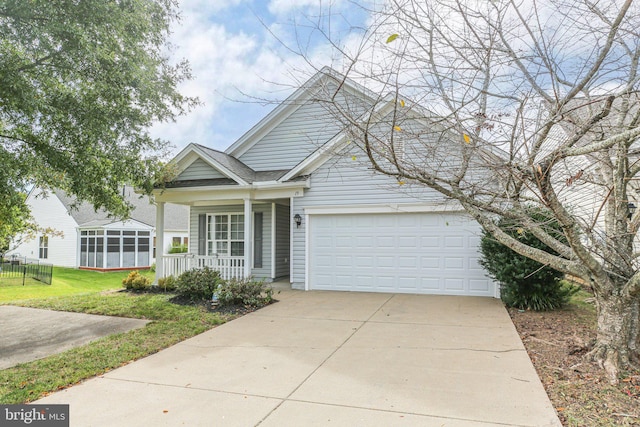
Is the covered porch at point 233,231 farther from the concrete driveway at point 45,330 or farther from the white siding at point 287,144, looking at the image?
the concrete driveway at point 45,330

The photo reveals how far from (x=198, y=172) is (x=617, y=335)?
1072cm

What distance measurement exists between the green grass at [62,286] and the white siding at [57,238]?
3.06 meters

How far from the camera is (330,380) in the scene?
4.53 m

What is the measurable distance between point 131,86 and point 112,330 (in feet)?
16.8

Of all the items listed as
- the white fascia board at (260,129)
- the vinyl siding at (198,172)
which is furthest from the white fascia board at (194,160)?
the white fascia board at (260,129)

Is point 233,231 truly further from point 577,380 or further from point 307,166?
point 577,380

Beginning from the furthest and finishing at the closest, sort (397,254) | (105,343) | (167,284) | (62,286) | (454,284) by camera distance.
→ (62,286)
(167,284)
(397,254)
(454,284)
(105,343)

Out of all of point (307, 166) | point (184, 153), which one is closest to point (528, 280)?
point (307, 166)

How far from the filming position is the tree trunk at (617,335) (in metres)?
4.57

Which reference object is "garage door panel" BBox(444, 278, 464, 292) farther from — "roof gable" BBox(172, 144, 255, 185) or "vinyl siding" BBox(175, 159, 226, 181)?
"vinyl siding" BBox(175, 159, 226, 181)

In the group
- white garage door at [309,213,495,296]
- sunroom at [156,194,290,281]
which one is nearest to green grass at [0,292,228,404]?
sunroom at [156,194,290,281]

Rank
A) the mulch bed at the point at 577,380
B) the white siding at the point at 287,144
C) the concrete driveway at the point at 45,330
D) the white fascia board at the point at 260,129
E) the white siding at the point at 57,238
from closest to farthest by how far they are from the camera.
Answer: the mulch bed at the point at 577,380 → the concrete driveway at the point at 45,330 → the white siding at the point at 287,144 → the white fascia board at the point at 260,129 → the white siding at the point at 57,238

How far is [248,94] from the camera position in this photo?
486 centimetres

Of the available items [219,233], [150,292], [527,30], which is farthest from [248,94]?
[219,233]
